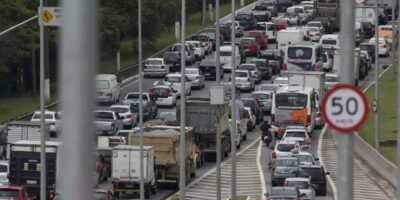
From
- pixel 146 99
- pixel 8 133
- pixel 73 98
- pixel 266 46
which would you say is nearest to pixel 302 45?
pixel 146 99

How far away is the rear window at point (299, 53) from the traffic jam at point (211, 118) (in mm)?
56

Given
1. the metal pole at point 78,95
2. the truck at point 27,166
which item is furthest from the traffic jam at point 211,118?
the metal pole at point 78,95

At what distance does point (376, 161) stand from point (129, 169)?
37.6 ft

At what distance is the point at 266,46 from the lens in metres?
102

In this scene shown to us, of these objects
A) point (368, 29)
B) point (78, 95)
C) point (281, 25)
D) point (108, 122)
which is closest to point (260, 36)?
point (281, 25)

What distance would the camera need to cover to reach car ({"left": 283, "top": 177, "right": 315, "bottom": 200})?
43969 mm

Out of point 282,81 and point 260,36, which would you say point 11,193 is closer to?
point 282,81

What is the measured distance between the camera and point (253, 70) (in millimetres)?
84500

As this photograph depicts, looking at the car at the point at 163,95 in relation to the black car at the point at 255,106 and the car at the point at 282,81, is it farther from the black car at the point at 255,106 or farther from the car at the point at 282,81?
the black car at the point at 255,106

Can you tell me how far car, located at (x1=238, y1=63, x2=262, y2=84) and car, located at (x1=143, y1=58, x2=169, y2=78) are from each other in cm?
517

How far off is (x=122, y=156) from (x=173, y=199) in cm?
247

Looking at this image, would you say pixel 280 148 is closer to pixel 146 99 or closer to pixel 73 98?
pixel 146 99

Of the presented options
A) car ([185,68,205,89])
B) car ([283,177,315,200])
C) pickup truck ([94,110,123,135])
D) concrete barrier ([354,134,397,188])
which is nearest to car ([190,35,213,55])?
car ([185,68,205,89])

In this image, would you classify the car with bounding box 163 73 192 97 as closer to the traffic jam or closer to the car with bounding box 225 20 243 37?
the traffic jam
